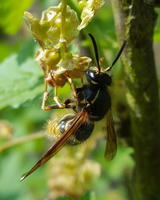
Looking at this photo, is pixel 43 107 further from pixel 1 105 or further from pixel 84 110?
pixel 1 105

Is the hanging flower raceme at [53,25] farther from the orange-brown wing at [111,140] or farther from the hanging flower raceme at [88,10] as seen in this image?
the orange-brown wing at [111,140]

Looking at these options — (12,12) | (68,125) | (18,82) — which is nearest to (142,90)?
(68,125)

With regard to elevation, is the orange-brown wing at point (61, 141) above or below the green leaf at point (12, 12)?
above

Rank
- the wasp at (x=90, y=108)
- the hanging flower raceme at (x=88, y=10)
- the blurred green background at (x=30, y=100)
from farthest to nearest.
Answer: the blurred green background at (x=30, y=100), the wasp at (x=90, y=108), the hanging flower raceme at (x=88, y=10)

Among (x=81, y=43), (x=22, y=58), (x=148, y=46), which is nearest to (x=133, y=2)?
(x=148, y=46)

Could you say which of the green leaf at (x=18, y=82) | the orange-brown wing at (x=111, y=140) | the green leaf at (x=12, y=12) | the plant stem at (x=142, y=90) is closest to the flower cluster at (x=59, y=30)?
the plant stem at (x=142, y=90)

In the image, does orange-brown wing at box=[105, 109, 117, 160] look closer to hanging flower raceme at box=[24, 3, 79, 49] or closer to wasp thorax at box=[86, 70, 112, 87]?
wasp thorax at box=[86, 70, 112, 87]
